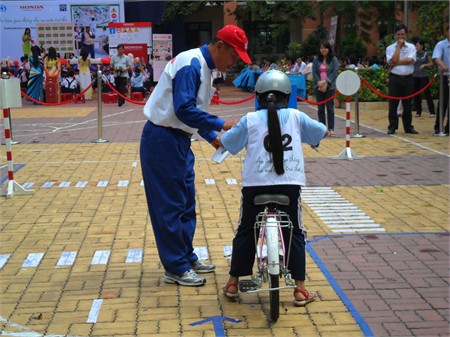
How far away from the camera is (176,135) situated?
5.65 metres

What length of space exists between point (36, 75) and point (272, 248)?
22532mm

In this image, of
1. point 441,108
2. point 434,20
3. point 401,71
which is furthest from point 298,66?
point 441,108

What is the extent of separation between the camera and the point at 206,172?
428 inches

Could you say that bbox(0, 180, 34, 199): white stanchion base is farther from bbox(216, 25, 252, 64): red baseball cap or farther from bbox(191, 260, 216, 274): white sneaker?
bbox(216, 25, 252, 64): red baseball cap

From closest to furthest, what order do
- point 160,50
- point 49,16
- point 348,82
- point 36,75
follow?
1. point 348,82
2. point 36,75
3. point 160,50
4. point 49,16

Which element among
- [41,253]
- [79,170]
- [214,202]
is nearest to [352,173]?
[214,202]

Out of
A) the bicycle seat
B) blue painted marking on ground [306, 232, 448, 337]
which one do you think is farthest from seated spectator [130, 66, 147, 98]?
the bicycle seat

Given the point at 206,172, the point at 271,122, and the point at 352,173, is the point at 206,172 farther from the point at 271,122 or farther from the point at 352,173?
the point at 271,122

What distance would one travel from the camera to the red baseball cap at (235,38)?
18.0 feet

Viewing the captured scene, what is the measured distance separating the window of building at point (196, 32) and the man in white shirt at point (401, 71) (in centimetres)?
2647

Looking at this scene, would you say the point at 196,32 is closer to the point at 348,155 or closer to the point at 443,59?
the point at 443,59

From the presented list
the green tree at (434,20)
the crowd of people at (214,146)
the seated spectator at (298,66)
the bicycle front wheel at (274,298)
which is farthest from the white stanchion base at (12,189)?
the seated spectator at (298,66)

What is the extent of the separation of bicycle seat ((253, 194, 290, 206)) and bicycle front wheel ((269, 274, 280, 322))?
489 millimetres

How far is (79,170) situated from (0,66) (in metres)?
17.5
